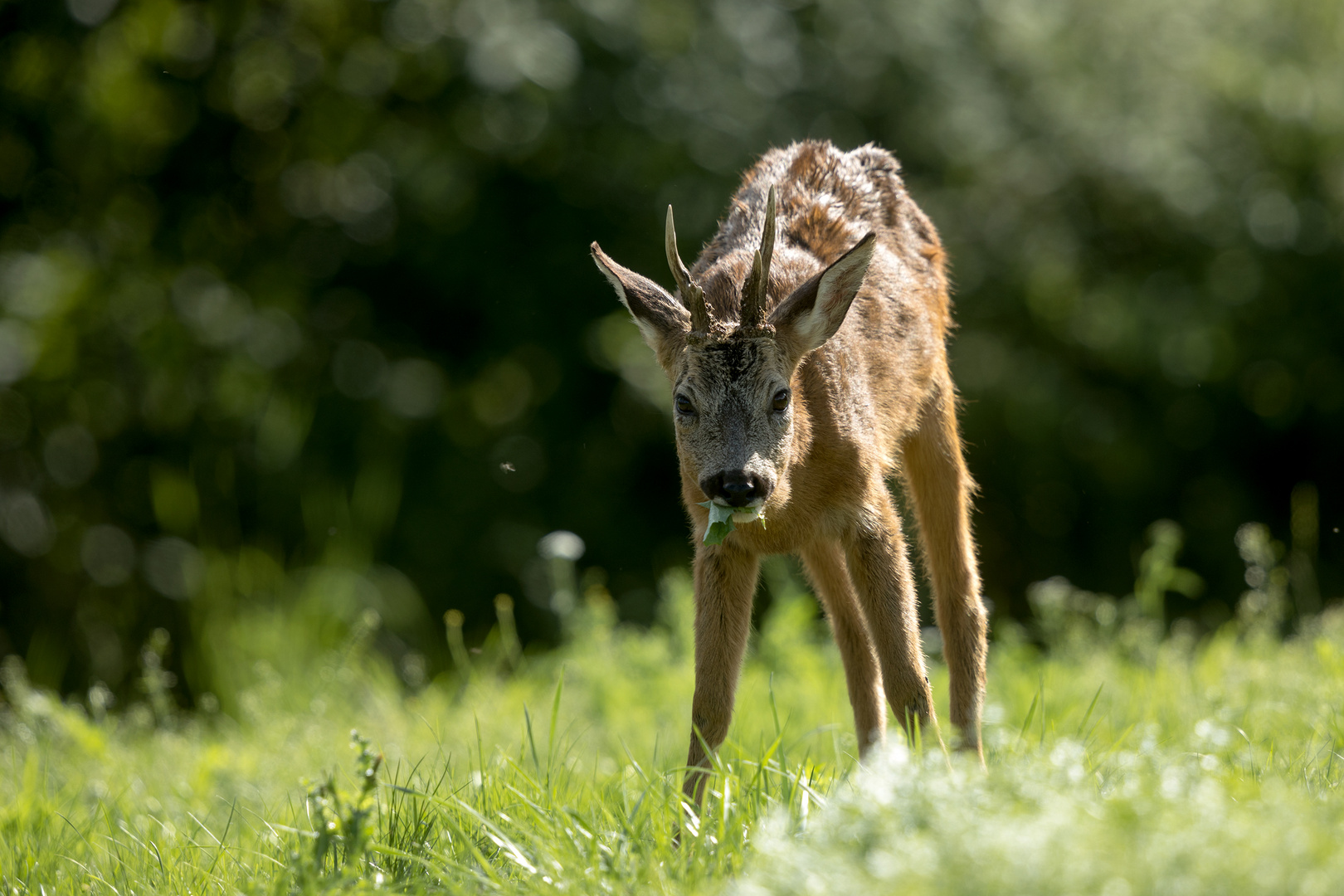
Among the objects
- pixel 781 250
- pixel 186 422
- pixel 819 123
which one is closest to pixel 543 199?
pixel 819 123

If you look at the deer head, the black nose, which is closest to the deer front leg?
the deer head

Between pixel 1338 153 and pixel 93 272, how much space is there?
26.3 feet

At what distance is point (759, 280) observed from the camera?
13.2ft

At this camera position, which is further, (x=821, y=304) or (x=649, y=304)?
(x=649, y=304)

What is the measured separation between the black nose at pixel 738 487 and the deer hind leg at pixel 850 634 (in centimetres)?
94

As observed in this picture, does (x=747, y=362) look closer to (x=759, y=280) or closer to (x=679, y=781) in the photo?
(x=759, y=280)

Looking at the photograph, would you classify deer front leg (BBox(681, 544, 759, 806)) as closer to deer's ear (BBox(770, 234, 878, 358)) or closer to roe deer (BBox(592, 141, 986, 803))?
roe deer (BBox(592, 141, 986, 803))

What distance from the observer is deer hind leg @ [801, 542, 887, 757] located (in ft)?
15.6

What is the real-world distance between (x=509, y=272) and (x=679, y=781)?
5.29 m

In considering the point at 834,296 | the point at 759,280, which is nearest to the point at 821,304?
the point at 834,296

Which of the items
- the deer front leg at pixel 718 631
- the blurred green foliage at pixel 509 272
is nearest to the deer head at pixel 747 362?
the deer front leg at pixel 718 631

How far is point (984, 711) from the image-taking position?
16.8ft

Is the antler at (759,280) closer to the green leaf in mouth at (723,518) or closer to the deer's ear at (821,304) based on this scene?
the deer's ear at (821,304)

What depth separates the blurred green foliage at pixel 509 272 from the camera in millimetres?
8516
